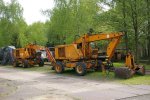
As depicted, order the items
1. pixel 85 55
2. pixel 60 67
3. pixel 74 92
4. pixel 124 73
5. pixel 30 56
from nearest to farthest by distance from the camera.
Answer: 1. pixel 74 92
2. pixel 124 73
3. pixel 85 55
4. pixel 60 67
5. pixel 30 56

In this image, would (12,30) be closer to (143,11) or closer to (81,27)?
(81,27)

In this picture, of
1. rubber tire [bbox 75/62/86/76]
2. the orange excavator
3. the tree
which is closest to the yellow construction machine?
the orange excavator

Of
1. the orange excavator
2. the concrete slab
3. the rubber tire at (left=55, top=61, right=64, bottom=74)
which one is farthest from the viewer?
the rubber tire at (left=55, top=61, right=64, bottom=74)

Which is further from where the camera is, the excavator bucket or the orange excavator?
the orange excavator

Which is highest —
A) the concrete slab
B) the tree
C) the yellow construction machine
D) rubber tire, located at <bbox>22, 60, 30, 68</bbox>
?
the tree

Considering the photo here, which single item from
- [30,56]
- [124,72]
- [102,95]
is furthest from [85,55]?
[30,56]

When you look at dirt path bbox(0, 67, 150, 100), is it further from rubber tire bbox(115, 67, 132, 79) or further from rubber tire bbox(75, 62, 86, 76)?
rubber tire bbox(75, 62, 86, 76)

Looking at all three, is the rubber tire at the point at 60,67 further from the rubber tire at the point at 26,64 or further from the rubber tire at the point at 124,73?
the rubber tire at the point at 26,64

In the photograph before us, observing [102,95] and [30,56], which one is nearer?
[102,95]

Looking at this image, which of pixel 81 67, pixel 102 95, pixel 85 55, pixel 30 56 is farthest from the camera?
pixel 30 56

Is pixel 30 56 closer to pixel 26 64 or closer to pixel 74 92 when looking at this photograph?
pixel 26 64

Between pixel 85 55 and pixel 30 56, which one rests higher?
pixel 30 56

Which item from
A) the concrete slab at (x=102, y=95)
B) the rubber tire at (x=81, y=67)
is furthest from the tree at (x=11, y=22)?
the concrete slab at (x=102, y=95)

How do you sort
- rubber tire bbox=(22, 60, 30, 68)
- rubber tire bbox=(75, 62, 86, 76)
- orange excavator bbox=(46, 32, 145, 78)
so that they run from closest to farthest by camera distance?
1. orange excavator bbox=(46, 32, 145, 78)
2. rubber tire bbox=(75, 62, 86, 76)
3. rubber tire bbox=(22, 60, 30, 68)
